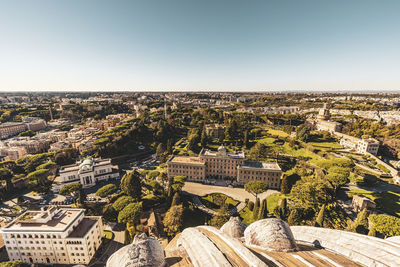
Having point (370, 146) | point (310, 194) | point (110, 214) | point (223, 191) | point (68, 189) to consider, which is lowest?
point (223, 191)

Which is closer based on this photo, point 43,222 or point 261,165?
point 43,222

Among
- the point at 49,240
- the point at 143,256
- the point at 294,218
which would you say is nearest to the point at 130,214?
the point at 49,240

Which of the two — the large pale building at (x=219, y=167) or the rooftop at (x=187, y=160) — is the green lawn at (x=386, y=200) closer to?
the large pale building at (x=219, y=167)

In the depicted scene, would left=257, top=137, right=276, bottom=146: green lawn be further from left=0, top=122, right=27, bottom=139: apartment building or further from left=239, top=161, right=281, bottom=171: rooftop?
left=0, top=122, right=27, bottom=139: apartment building

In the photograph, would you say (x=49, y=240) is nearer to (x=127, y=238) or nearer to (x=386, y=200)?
(x=127, y=238)

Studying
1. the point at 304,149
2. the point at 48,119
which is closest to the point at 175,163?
the point at 304,149

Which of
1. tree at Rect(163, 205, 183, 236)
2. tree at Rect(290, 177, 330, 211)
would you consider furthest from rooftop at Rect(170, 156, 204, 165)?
tree at Rect(290, 177, 330, 211)

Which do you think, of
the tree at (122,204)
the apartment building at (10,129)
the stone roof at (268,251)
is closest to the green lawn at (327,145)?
the tree at (122,204)
